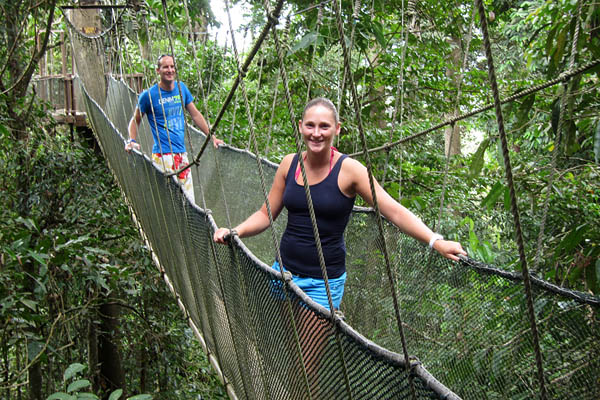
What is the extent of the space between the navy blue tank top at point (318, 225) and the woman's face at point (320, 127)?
0.05 metres

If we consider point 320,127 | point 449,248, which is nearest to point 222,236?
point 320,127

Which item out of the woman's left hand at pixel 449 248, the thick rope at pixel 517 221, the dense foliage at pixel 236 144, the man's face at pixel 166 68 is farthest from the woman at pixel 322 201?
the man's face at pixel 166 68

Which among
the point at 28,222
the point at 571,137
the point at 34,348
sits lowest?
the point at 34,348

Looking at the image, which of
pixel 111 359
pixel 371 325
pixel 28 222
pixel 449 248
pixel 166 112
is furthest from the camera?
pixel 111 359

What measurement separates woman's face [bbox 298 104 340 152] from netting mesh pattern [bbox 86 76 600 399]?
0.90 ft

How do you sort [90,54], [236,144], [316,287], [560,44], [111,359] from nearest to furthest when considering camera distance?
[316,287] < [560,44] < [236,144] < [90,54] < [111,359]

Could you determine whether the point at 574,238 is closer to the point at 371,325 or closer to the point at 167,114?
the point at 371,325

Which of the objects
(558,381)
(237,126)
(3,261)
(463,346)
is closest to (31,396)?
(3,261)

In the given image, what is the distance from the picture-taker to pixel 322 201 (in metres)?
1.28

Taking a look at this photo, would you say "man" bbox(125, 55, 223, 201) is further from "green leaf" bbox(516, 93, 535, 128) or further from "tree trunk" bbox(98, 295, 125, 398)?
"tree trunk" bbox(98, 295, 125, 398)

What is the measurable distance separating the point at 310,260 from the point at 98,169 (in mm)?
3455

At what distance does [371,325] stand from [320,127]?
69cm

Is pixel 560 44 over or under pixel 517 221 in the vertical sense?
over

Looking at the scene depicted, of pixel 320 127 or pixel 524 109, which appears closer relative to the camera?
pixel 320 127
